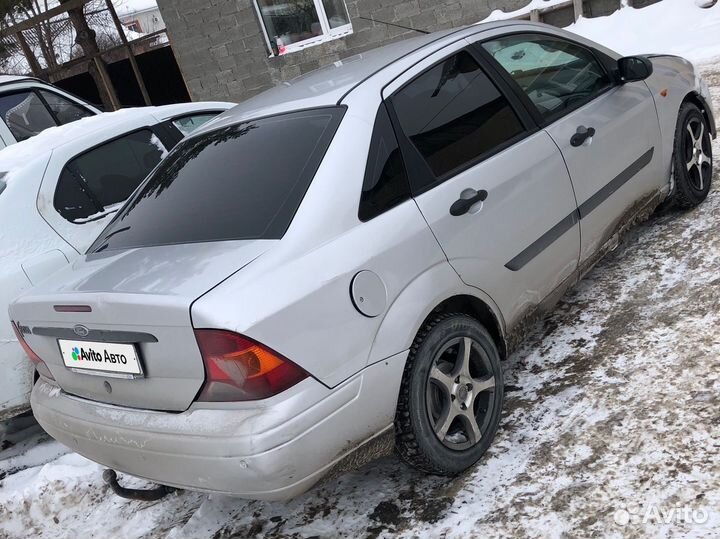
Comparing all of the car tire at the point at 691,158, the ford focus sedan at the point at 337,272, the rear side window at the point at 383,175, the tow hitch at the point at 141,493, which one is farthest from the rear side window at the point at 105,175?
the car tire at the point at 691,158

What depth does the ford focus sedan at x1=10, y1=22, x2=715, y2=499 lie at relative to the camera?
83.7 inches

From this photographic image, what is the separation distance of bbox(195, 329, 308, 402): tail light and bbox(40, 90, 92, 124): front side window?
16.6 feet

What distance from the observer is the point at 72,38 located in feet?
41.5

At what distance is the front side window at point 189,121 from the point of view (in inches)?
186

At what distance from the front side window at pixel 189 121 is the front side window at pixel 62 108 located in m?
2.08

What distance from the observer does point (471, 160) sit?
2.85 m

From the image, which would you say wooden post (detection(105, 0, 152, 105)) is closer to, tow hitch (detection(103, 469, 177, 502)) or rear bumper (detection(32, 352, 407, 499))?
tow hitch (detection(103, 469, 177, 502))

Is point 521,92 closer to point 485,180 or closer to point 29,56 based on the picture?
point 485,180

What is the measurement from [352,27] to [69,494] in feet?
31.1

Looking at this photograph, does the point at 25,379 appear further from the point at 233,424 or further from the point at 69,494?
the point at 233,424

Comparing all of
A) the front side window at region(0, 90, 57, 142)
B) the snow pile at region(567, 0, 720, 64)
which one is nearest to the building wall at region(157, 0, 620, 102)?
the snow pile at region(567, 0, 720, 64)

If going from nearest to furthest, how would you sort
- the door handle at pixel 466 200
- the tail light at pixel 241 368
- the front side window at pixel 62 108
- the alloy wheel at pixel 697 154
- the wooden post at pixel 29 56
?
the tail light at pixel 241 368 < the door handle at pixel 466 200 < the alloy wheel at pixel 697 154 < the front side window at pixel 62 108 < the wooden post at pixel 29 56

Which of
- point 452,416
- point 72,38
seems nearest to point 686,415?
point 452,416

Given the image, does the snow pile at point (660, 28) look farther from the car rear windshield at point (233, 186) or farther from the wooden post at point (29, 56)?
the wooden post at point (29, 56)
